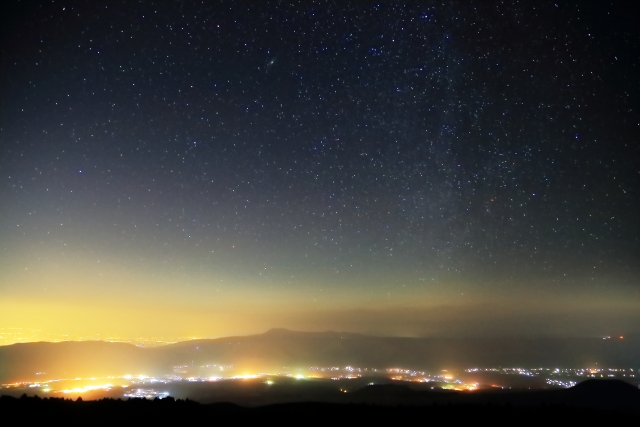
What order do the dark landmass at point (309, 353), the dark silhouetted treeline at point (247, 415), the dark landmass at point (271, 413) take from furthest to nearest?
the dark landmass at point (309, 353) < the dark landmass at point (271, 413) < the dark silhouetted treeline at point (247, 415)

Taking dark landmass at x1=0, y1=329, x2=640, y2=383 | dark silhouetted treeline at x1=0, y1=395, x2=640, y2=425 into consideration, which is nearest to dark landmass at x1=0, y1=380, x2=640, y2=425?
dark silhouetted treeline at x1=0, y1=395, x2=640, y2=425

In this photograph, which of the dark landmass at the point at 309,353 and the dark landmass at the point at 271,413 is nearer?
the dark landmass at the point at 271,413

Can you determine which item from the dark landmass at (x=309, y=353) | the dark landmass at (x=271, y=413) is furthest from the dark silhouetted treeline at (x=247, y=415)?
the dark landmass at (x=309, y=353)

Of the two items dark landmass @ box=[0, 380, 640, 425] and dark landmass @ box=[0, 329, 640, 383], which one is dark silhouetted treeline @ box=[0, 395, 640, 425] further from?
dark landmass @ box=[0, 329, 640, 383]

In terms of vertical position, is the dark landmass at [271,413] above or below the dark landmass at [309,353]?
above

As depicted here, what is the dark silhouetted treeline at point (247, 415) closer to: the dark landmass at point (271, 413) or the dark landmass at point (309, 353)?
the dark landmass at point (271, 413)

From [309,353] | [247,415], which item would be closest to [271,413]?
[247,415]

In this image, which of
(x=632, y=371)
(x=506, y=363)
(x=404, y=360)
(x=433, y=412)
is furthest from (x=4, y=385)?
(x=632, y=371)

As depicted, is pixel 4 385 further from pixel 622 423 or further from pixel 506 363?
pixel 506 363

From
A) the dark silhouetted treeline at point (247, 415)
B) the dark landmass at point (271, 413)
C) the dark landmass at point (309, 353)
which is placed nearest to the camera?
the dark silhouetted treeline at point (247, 415)
